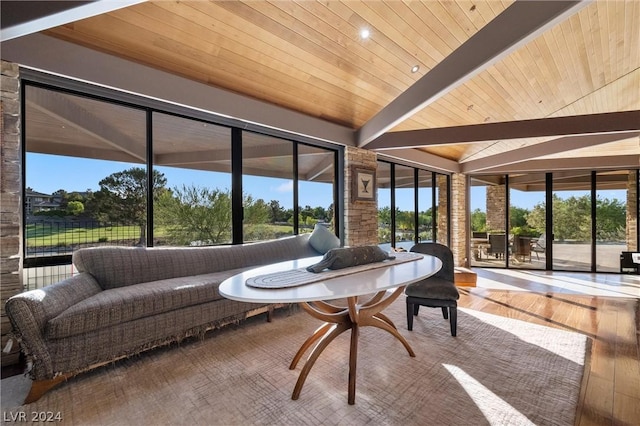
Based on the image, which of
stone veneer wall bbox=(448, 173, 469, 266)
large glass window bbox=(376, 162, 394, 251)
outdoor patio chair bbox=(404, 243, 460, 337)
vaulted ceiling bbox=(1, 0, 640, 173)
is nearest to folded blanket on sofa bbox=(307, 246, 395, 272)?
outdoor patio chair bbox=(404, 243, 460, 337)

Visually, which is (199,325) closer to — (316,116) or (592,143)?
(316,116)

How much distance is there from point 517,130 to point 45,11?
5.14 metres

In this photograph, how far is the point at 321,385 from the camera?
204cm

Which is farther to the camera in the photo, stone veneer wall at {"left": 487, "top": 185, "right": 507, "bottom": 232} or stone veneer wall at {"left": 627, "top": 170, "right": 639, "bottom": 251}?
stone veneer wall at {"left": 487, "top": 185, "right": 507, "bottom": 232}

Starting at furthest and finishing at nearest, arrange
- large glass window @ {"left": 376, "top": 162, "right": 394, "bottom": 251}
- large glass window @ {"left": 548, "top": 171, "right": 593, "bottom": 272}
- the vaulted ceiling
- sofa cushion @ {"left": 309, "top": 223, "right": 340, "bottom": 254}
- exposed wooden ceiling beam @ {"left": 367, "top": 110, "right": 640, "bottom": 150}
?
large glass window @ {"left": 548, "top": 171, "right": 593, "bottom": 272}, large glass window @ {"left": 376, "top": 162, "right": 394, "bottom": 251}, sofa cushion @ {"left": 309, "top": 223, "right": 340, "bottom": 254}, exposed wooden ceiling beam @ {"left": 367, "top": 110, "right": 640, "bottom": 150}, the vaulted ceiling

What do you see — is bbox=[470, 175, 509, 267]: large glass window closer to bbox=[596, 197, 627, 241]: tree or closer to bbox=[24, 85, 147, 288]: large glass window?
bbox=[596, 197, 627, 241]: tree

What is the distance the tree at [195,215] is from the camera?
3309 millimetres

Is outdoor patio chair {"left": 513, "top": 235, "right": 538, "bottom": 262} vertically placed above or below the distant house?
below

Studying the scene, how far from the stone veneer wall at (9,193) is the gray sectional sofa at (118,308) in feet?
1.38

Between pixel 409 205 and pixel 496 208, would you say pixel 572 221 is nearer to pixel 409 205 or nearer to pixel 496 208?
pixel 496 208

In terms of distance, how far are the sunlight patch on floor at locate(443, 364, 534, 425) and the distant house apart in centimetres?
371

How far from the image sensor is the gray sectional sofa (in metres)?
1.88

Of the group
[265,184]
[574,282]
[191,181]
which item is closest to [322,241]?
[265,184]

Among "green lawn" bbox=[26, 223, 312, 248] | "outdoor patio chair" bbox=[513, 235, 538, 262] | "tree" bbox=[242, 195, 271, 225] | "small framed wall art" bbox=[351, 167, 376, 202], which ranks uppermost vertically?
"small framed wall art" bbox=[351, 167, 376, 202]
